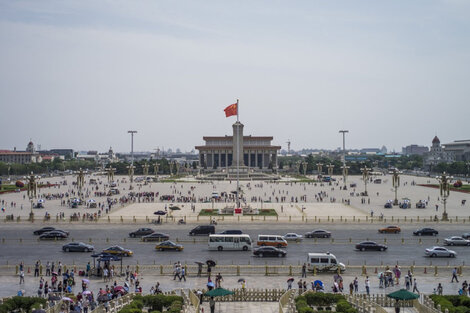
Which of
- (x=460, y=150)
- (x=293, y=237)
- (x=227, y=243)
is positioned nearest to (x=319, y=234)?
(x=293, y=237)

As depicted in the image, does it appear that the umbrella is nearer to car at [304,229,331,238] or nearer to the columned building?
car at [304,229,331,238]

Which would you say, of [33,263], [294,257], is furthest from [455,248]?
[33,263]

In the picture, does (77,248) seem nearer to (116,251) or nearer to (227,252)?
(116,251)

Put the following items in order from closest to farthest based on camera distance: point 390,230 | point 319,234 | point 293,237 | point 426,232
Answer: point 293,237
point 319,234
point 426,232
point 390,230

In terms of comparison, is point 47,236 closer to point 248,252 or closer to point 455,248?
point 248,252

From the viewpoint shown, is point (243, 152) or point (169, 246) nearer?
point (169, 246)

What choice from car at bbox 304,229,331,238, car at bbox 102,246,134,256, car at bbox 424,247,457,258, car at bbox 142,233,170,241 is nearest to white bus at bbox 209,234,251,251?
car at bbox 142,233,170,241
